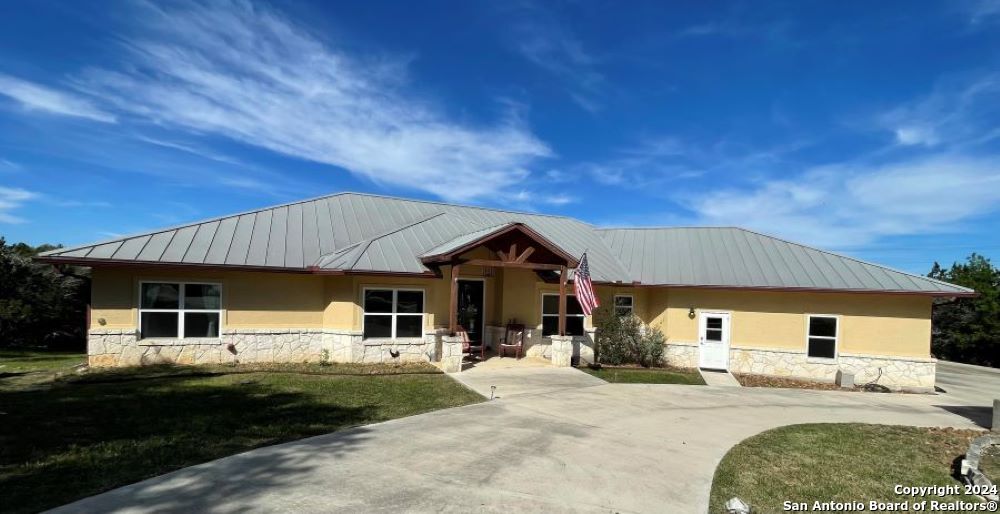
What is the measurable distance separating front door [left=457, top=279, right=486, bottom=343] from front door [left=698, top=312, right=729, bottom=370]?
291 inches

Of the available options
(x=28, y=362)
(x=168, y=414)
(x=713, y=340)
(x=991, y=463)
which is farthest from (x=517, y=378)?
(x=28, y=362)

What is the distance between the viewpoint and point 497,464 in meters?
6.79

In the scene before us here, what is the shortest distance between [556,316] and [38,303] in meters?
22.9

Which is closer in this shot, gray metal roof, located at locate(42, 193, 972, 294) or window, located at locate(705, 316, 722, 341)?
gray metal roof, located at locate(42, 193, 972, 294)

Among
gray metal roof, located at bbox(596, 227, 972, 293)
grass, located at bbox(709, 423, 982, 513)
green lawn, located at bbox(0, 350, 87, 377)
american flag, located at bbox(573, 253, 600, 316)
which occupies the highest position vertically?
gray metal roof, located at bbox(596, 227, 972, 293)

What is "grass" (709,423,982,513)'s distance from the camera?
21.2 feet

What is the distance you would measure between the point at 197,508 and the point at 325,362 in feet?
33.2

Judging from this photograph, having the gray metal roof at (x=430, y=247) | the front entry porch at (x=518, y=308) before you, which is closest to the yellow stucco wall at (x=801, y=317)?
the gray metal roof at (x=430, y=247)

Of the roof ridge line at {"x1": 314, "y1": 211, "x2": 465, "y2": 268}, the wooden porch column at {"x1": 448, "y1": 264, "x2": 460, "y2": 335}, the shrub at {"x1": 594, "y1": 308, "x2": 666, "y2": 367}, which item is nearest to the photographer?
the wooden porch column at {"x1": 448, "y1": 264, "x2": 460, "y2": 335}

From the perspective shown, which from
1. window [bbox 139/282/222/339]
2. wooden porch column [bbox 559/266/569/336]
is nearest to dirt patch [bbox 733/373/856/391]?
A: wooden porch column [bbox 559/266/569/336]

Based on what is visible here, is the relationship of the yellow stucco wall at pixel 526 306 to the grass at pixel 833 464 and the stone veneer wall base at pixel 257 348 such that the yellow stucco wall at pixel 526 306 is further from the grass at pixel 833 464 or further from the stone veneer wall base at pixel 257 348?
the grass at pixel 833 464

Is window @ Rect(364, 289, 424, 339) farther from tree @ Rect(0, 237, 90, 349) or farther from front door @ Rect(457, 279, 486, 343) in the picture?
tree @ Rect(0, 237, 90, 349)

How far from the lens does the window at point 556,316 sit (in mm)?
17891

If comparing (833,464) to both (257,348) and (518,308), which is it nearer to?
(518,308)
